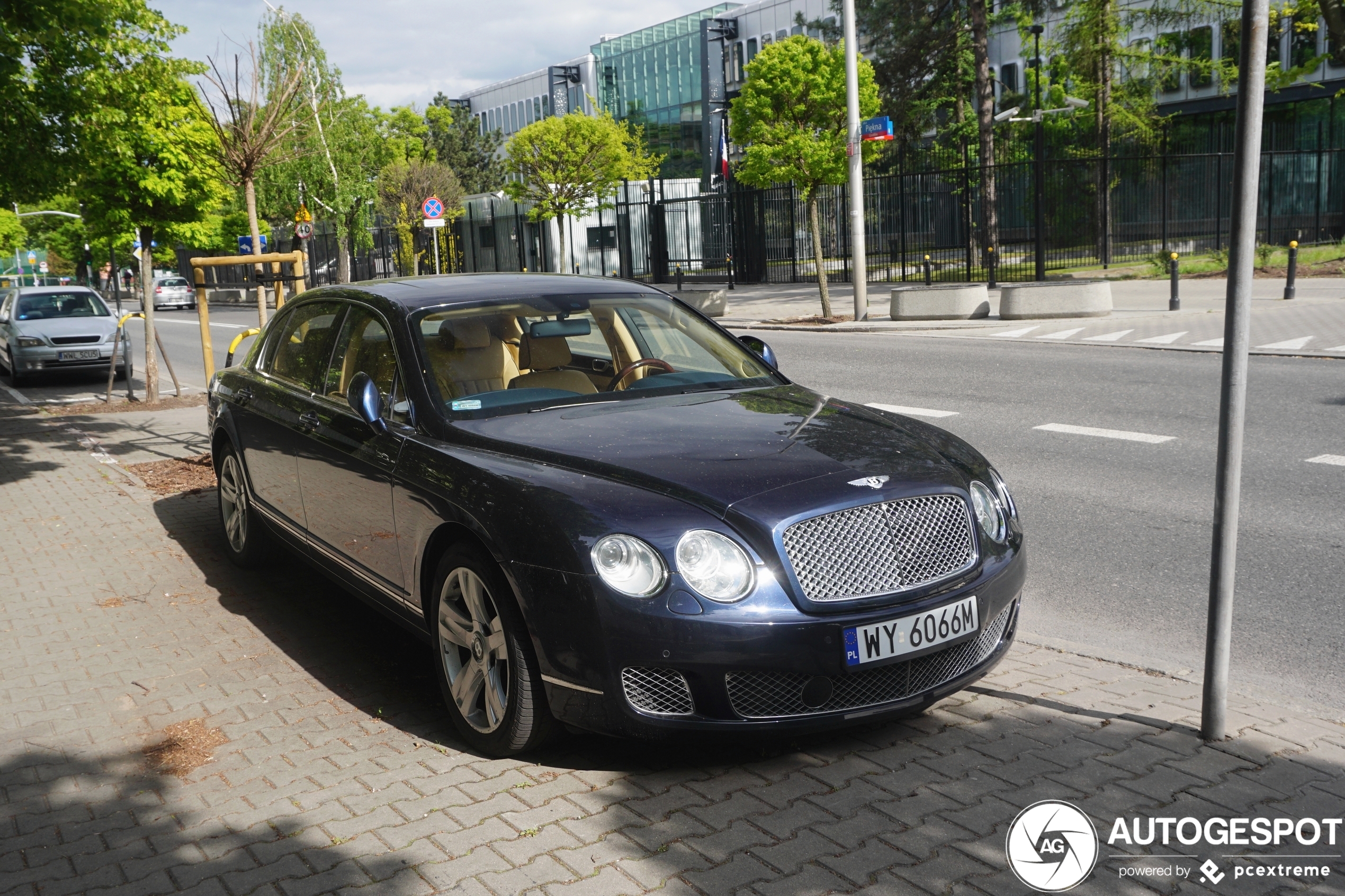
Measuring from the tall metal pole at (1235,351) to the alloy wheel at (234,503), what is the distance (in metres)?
4.74

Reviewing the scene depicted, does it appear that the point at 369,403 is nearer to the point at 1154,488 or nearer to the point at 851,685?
the point at 851,685

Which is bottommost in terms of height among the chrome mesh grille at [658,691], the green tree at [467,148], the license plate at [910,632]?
the chrome mesh grille at [658,691]

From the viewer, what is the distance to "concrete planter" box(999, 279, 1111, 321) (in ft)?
63.3

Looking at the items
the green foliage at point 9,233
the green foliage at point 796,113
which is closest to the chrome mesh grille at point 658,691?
the green foliage at point 796,113

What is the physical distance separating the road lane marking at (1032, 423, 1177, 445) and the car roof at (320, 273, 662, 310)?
16.6 feet

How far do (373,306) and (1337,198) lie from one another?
1512 inches

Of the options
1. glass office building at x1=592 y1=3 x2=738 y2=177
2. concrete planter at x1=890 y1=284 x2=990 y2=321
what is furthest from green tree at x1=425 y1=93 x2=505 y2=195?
concrete planter at x1=890 y1=284 x2=990 y2=321

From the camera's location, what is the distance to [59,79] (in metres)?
10.0

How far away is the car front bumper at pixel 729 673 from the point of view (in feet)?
10.7

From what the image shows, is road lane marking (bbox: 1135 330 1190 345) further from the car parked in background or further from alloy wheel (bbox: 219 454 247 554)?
the car parked in background

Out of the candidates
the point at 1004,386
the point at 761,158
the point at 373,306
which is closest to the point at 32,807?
the point at 373,306

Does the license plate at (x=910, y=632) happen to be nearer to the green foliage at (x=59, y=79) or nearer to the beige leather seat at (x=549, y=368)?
the beige leather seat at (x=549, y=368)

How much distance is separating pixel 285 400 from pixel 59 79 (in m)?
6.38

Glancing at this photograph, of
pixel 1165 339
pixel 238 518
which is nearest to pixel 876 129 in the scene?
pixel 1165 339
